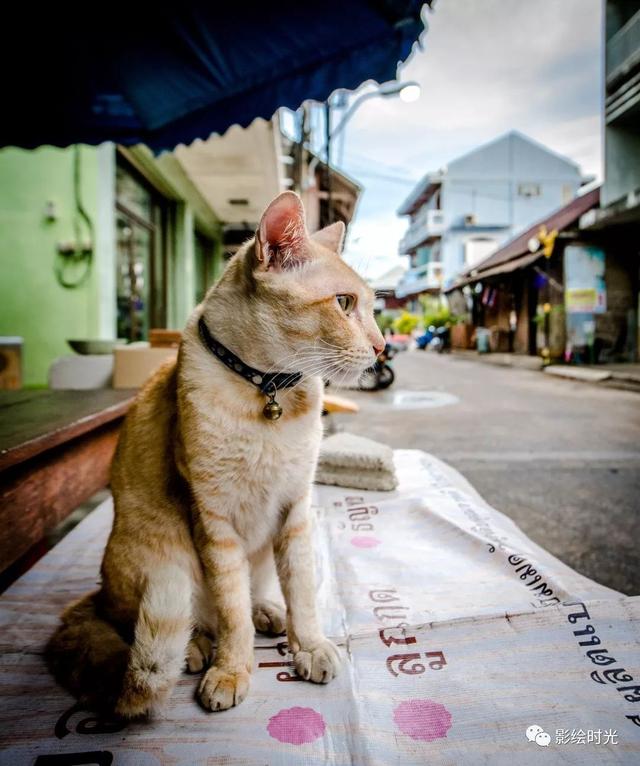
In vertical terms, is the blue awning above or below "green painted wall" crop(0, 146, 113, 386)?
above

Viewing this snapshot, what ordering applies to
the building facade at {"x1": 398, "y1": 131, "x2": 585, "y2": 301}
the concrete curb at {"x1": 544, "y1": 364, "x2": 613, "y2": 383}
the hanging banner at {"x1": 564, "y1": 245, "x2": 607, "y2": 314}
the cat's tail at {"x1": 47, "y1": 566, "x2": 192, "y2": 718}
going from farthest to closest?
the building facade at {"x1": 398, "y1": 131, "x2": 585, "y2": 301} → the hanging banner at {"x1": 564, "y1": 245, "x2": 607, "y2": 314} → the concrete curb at {"x1": 544, "y1": 364, "x2": 613, "y2": 383} → the cat's tail at {"x1": 47, "y1": 566, "x2": 192, "y2": 718}

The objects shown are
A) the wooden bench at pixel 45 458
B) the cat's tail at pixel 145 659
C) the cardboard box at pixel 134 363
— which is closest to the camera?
the cat's tail at pixel 145 659

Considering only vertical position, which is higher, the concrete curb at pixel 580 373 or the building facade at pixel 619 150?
the building facade at pixel 619 150

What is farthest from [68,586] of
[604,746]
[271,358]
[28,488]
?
[604,746]

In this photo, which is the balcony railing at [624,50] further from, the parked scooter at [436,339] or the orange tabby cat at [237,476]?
the parked scooter at [436,339]

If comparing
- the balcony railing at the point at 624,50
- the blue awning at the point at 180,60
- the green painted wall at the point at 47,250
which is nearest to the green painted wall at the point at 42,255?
the green painted wall at the point at 47,250

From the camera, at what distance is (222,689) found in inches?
37.2

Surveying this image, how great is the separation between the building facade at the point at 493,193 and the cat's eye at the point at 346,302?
942 inches

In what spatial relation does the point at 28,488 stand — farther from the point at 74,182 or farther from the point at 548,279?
the point at 548,279

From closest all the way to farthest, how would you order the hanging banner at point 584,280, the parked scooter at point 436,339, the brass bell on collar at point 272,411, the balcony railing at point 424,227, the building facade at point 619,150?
the brass bell on collar at point 272,411
the hanging banner at point 584,280
the building facade at point 619,150
the parked scooter at point 436,339
the balcony railing at point 424,227

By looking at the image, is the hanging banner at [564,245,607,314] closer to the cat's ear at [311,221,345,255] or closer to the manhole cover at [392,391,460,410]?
the manhole cover at [392,391,460,410]

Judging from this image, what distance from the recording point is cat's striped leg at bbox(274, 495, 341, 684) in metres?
1.03

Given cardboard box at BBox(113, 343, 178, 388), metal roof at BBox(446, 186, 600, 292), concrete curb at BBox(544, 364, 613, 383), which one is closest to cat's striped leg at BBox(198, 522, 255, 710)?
cardboard box at BBox(113, 343, 178, 388)

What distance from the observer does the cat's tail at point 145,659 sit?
0.80 meters
